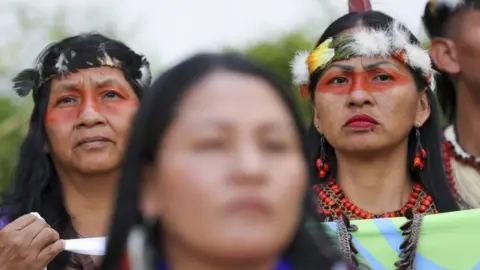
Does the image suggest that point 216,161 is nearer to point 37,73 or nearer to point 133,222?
point 133,222

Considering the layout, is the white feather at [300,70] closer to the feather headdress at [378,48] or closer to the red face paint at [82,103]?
the feather headdress at [378,48]

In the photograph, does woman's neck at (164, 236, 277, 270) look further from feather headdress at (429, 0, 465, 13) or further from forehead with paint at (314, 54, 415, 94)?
feather headdress at (429, 0, 465, 13)

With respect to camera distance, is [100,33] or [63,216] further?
[100,33]

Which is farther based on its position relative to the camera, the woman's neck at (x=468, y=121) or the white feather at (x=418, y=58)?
the woman's neck at (x=468, y=121)

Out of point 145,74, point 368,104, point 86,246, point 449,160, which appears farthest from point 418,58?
point 86,246

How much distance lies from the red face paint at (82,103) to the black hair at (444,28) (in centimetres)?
149

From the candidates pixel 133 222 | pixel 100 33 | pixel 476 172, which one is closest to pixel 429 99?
pixel 476 172

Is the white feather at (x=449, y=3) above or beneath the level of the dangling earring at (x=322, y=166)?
above

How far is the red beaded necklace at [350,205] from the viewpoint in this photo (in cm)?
304

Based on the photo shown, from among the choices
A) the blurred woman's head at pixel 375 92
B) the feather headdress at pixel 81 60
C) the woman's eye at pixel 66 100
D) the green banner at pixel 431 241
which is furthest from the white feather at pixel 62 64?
the green banner at pixel 431 241

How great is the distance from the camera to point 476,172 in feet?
11.7

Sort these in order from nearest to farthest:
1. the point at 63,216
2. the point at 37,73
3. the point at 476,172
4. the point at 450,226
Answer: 1. the point at 450,226
2. the point at 63,216
3. the point at 37,73
4. the point at 476,172

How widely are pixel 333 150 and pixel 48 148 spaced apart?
1.04 metres

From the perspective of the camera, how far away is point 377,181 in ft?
10.3
